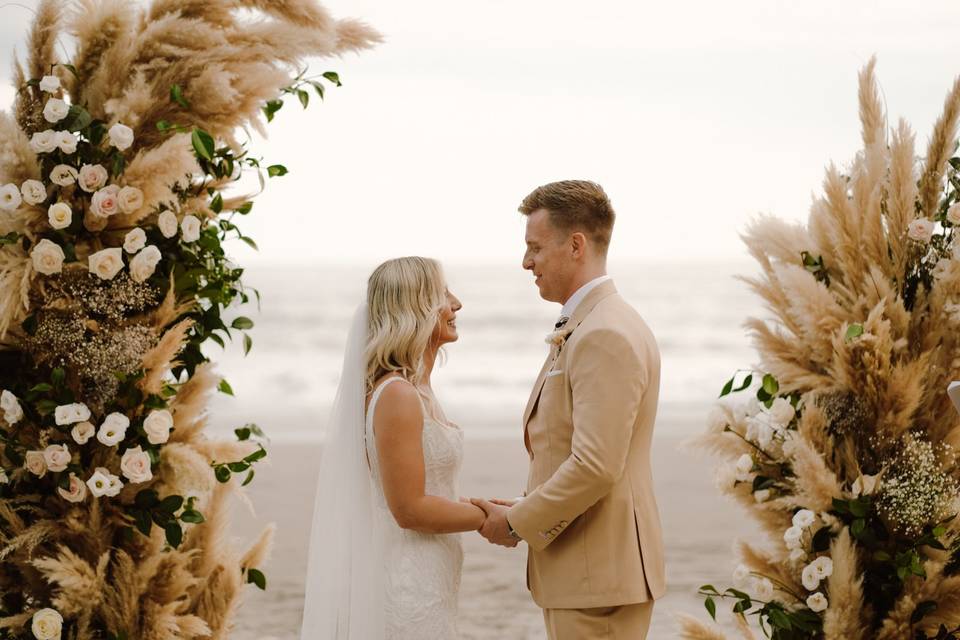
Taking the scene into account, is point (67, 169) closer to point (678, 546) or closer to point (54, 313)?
point (54, 313)

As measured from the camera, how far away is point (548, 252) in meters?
2.95

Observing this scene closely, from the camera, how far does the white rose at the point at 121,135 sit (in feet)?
10.2

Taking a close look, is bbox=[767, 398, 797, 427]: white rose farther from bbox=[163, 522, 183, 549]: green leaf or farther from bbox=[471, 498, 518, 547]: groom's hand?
bbox=[163, 522, 183, 549]: green leaf

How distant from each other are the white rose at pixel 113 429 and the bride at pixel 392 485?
0.64 meters

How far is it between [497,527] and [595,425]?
50 cm

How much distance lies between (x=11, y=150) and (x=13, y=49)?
357 millimetres

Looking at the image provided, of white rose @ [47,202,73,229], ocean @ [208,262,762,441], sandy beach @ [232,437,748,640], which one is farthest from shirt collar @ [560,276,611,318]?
ocean @ [208,262,762,441]

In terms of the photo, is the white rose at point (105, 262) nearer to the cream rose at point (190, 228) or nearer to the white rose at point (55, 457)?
the cream rose at point (190, 228)

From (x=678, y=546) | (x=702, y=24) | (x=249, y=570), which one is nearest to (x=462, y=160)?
(x=702, y=24)

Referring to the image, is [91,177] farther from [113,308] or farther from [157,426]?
[157,426]

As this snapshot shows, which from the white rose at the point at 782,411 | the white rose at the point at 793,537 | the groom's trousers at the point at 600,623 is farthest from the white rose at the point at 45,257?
the white rose at the point at 793,537

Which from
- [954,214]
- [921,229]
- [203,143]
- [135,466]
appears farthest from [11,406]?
[954,214]

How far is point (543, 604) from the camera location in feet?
9.36

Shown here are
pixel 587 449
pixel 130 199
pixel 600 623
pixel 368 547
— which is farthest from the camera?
pixel 130 199
